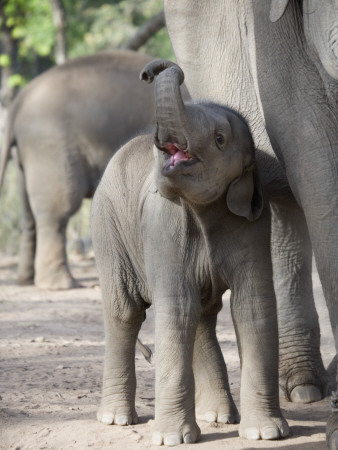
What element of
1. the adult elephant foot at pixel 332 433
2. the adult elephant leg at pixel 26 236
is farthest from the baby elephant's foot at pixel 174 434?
the adult elephant leg at pixel 26 236

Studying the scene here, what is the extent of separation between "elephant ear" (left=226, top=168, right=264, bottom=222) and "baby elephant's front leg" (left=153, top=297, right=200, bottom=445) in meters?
0.38

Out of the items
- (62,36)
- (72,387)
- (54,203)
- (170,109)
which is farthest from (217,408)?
(62,36)

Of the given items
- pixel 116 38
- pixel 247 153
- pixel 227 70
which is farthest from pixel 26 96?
pixel 116 38

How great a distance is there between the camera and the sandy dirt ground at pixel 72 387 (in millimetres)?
3766

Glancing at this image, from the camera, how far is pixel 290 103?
3557 millimetres

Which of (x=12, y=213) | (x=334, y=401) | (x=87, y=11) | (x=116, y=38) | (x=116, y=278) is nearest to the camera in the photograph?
(x=334, y=401)

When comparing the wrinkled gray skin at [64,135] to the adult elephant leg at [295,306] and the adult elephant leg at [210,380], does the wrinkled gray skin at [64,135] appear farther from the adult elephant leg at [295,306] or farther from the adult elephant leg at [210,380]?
the adult elephant leg at [210,380]

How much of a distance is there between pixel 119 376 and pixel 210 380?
369mm

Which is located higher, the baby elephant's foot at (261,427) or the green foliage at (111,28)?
the green foliage at (111,28)

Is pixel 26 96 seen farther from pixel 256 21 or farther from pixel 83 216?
pixel 256 21

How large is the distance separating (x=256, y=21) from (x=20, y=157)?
5.31 meters

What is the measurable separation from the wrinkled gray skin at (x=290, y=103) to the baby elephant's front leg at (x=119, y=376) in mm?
845

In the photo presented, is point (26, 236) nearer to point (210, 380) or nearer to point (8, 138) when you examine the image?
point (8, 138)

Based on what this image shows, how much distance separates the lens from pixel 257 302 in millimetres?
3674
